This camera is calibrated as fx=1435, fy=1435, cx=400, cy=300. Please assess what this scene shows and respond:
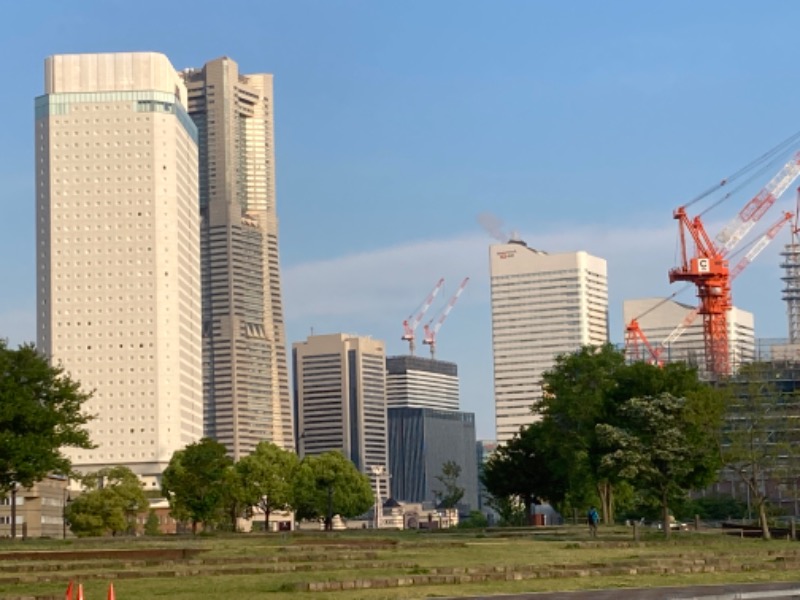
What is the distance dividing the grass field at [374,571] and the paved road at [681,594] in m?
2.00

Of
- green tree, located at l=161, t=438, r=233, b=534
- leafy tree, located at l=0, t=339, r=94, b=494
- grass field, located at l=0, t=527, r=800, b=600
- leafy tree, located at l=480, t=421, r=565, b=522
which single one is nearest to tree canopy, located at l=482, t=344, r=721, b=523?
leafy tree, located at l=480, t=421, r=565, b=522

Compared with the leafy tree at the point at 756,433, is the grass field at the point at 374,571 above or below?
below

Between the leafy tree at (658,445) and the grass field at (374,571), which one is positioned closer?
the grass field at (374,571)

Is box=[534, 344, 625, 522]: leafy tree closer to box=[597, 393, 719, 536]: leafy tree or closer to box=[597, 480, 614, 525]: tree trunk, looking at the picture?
box=[597, 480, 614, 525]: tree trunk

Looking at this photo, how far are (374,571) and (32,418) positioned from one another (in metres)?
54.7

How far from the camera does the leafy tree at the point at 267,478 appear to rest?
7323 inches

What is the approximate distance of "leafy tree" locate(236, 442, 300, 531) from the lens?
7323 inches

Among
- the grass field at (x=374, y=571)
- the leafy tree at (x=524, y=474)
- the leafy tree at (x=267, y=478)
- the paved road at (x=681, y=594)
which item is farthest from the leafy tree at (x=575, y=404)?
the paved road at (x=681, y=594)

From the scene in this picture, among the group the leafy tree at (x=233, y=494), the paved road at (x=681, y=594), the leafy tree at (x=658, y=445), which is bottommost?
the paved road at (x=681, y=594)

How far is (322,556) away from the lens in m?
66.0

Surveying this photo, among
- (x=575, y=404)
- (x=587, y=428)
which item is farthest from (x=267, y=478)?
(x=587, y=428)

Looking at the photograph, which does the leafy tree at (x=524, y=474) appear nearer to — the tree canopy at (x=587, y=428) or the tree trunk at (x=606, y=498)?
the tree canopy at (x=587, y=428)

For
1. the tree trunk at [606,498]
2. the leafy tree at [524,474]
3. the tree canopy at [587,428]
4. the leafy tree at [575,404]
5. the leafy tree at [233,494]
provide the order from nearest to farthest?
1. the tree canopy at [587,428]
2. the leafy tree at [575,404]
3. the tree trunk at [606,498]
4. the leafy tree at [524,474]
5. the leafy tree at [233,494]

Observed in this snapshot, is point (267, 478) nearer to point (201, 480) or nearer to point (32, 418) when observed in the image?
point (201, 480)
